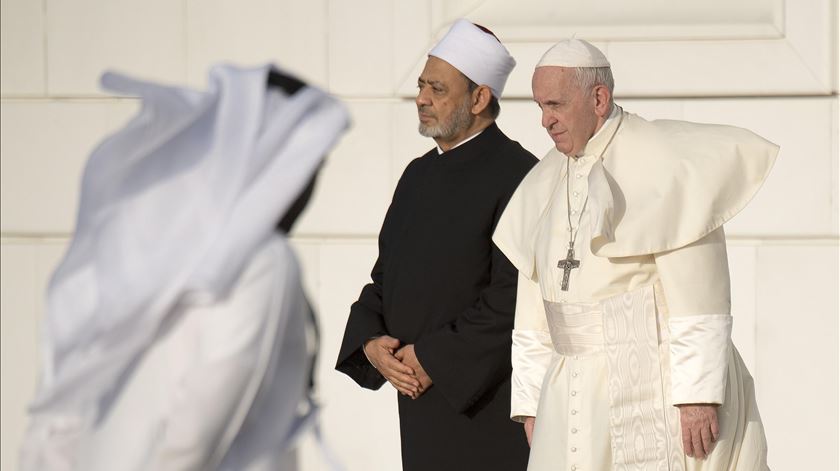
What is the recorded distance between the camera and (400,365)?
15.0 feet

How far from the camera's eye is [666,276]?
3801mm

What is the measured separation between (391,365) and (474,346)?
29cm

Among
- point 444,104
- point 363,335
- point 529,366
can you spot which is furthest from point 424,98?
point 529,366

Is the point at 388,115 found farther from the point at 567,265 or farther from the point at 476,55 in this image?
the point at 567,265

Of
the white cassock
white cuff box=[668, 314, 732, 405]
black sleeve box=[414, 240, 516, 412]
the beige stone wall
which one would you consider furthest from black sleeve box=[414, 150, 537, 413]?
the beige stone wall

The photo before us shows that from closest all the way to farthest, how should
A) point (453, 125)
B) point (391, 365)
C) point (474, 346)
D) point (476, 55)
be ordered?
point (474, 346), point (391, 365), point (453, 125), point (476, 55)

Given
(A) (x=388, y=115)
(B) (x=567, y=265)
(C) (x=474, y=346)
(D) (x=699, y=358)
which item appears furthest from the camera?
(A) (x=388, y=115)

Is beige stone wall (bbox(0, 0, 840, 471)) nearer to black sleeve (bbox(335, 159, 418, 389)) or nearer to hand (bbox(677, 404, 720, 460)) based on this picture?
black sleeve (bbox(335, 159, 418, 389))

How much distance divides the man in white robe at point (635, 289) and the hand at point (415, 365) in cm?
50

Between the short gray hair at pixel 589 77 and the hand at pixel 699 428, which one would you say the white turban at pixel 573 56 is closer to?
the short gray hair at pixel 589 77

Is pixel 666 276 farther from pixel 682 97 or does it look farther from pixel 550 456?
pixel 682 97

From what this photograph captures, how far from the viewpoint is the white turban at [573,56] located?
405 centimetres

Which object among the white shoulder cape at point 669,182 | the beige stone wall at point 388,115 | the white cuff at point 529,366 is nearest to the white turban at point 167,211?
the white shoulder cape at point 669,182

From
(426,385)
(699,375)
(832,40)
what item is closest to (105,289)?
(699,375)
